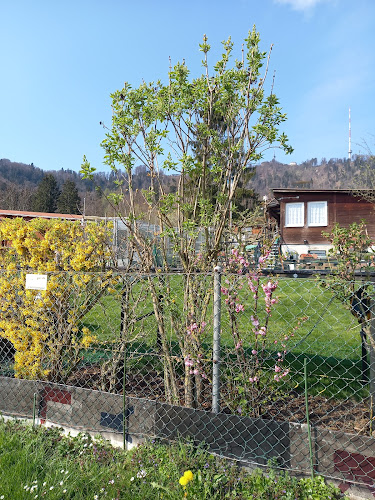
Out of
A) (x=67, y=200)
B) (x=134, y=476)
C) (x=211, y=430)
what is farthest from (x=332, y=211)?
(x=67, y=200)

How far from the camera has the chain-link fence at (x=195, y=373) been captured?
99.0 inches

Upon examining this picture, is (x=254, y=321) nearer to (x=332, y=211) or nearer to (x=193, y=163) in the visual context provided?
(x=193, y=163)

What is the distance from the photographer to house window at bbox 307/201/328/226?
69.8ft

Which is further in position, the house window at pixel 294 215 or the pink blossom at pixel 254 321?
the house window at pixel 294 215

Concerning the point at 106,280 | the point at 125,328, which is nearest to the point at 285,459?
the point at 125,328

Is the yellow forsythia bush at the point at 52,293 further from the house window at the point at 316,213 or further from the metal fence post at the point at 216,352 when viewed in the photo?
the house window at the point at 316,213

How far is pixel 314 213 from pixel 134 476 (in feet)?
Result: 67.2

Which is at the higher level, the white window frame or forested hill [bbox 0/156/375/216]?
forested hill [bbox 0/156/375/216]

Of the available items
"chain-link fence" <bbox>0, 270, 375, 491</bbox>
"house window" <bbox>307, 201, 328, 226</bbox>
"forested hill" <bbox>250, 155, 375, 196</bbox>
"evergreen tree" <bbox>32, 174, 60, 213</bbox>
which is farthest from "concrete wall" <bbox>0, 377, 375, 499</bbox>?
"forested hill" <bbox>250, 155, 375, 196</bbox>

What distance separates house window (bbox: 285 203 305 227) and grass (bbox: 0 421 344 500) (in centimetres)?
1990

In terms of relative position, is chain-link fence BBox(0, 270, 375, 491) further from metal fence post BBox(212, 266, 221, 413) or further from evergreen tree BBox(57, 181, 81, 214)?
evergreen tree BBox(57, 181, 81, 214)

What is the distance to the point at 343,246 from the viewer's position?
3.39 meters

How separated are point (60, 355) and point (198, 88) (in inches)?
96.5

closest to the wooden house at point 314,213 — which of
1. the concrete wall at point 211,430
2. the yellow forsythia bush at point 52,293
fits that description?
the yellow forsythia bush at point 52,293
